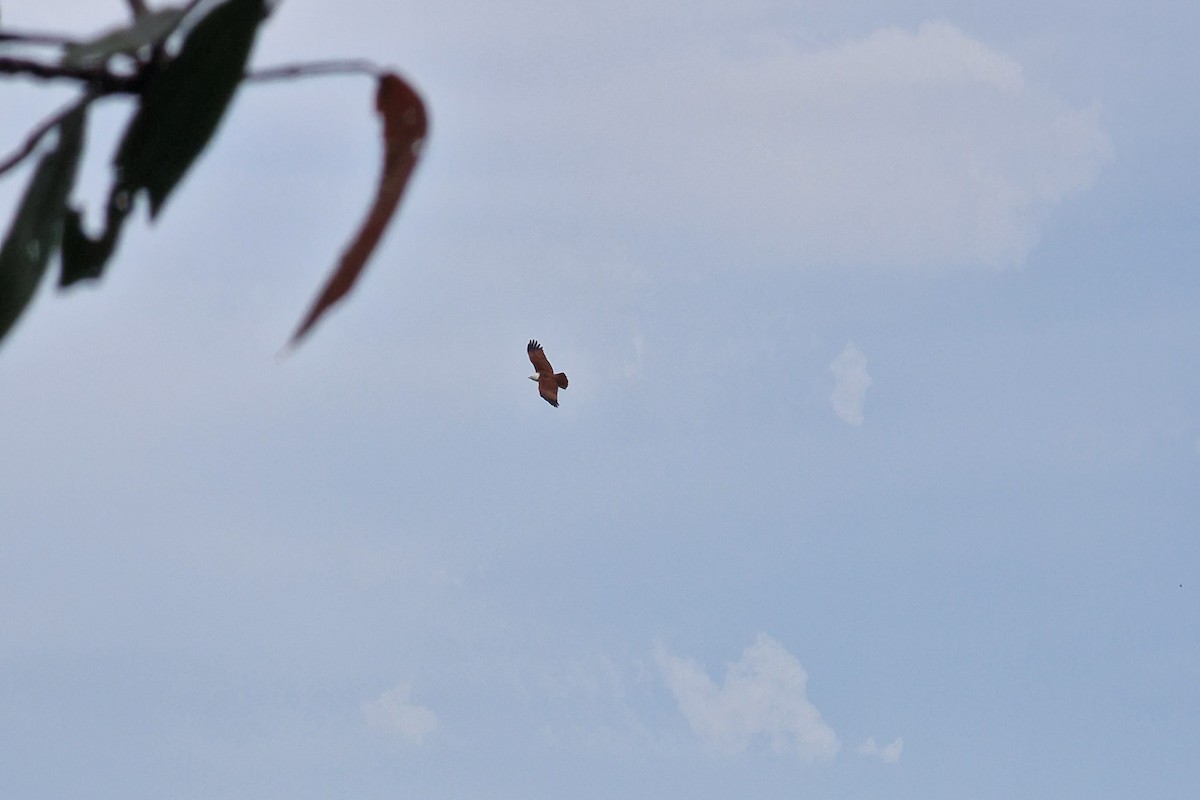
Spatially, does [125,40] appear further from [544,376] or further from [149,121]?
[544,376]

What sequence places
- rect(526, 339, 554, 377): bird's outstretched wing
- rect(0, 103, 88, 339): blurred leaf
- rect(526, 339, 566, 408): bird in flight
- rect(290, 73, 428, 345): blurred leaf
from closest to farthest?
rect(290, 73, 428, 345): blurred leaf
rect(0, 103, 88, 339): blurred leaf
rect(526, 339, 566, 408): bird in flight
rect(526, 339, 554, 377): bird's outstretched wing

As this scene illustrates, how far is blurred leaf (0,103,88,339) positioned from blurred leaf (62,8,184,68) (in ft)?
0.25

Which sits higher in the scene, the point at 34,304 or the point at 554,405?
the point at 554,405

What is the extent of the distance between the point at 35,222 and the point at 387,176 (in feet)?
0.82

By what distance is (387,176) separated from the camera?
1.00 meters

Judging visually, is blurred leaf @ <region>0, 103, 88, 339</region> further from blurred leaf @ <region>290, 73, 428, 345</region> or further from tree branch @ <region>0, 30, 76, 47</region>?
blurred leaf @ <region>290, 73, 428, 345</region>

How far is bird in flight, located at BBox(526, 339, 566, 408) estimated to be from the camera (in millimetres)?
12148

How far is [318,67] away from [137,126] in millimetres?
126

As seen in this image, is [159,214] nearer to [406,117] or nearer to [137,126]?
[137,126]

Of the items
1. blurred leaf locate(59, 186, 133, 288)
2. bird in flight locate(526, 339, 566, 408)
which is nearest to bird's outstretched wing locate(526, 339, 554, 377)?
bird in flight locate(526, 339, 566, 408)

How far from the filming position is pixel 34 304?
1.05 metres

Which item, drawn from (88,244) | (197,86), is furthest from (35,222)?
(197,86)

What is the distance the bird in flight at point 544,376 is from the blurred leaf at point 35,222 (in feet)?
28.2

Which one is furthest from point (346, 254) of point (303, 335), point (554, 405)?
point (554, 405)
